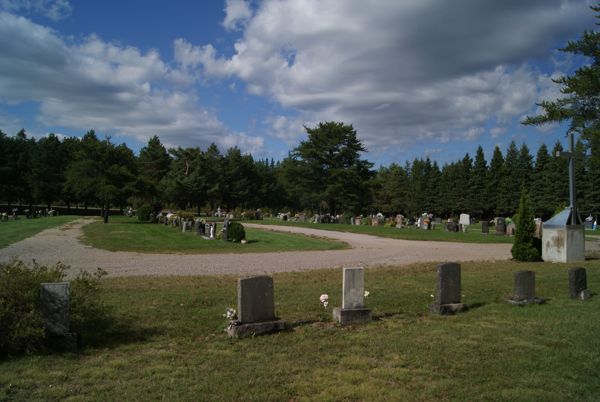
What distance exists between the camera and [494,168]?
7444 centimetres

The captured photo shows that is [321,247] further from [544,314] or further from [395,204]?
[395,204]

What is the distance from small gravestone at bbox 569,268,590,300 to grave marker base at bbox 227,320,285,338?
6371mm

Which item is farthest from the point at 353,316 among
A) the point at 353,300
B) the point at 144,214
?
the point at 144,214

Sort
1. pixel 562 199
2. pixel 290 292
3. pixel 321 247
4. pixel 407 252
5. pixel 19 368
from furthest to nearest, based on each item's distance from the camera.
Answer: pixel 562 199, pixel 321 247, pixel 407 252, pixel 290 292, pixel 19 368

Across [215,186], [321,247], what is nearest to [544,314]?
[321,247]

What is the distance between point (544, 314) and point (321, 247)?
15068 millimetres

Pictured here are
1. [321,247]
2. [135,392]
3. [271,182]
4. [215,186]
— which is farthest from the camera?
[271,182]

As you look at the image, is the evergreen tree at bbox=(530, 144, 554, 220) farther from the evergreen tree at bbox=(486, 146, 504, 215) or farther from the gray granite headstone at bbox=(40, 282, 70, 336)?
the gray granite headstone at bbox=(40, 282, 70, 336)

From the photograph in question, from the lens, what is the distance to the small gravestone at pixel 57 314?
A: 612 cm

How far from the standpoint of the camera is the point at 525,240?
1748 cm

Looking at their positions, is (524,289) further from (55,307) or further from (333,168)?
(333,168)

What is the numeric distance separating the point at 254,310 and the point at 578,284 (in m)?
6.92

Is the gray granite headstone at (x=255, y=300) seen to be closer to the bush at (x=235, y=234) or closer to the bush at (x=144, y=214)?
the bush at (x=235, y=234)

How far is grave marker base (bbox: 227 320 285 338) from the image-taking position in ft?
22.9
